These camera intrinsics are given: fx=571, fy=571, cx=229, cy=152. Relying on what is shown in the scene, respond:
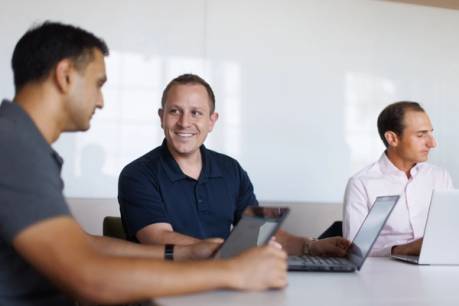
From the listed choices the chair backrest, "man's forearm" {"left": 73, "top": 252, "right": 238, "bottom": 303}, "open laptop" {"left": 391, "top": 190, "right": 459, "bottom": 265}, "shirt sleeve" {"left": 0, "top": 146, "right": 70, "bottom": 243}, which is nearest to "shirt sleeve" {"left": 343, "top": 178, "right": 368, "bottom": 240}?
"open laptop" {"left": 391, "top": 190, "right": 459, "bottom": 265}

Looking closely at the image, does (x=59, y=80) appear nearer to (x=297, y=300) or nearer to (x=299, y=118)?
(x=297, y=300)

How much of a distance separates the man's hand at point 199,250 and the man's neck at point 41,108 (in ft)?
1.73

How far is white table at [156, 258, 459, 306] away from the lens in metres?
1.14

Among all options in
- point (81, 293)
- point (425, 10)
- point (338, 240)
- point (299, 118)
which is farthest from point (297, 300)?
point (425, 10)

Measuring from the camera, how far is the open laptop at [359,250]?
1.60 meters

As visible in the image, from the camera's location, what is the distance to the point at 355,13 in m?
3.98

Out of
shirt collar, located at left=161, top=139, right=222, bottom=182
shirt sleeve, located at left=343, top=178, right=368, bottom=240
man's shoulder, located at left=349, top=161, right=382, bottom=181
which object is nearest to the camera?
shirt collar, located at left=161, top=139, right=222, bottom=182

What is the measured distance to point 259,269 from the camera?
1.21 meters

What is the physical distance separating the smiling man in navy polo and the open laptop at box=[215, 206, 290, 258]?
1.60 feet

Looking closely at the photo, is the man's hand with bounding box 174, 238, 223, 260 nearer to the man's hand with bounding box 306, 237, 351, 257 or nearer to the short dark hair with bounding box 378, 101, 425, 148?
the man's hand with bounding box 306, 237, 351, 257

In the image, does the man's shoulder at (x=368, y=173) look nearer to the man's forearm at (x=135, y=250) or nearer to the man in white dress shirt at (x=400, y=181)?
the man in white dress shirt at (x=400, y=181)

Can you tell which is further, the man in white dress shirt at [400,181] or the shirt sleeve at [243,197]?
the man in white dress shirt at [400,181]

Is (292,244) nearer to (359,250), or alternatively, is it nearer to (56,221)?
(359,250)

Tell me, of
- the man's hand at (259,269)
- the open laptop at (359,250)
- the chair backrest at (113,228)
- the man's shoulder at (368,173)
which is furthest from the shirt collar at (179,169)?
the man's hand at (259,269)
